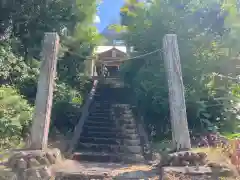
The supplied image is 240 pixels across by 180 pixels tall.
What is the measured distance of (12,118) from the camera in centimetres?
630

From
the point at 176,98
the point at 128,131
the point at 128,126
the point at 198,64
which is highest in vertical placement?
the point at 198,64

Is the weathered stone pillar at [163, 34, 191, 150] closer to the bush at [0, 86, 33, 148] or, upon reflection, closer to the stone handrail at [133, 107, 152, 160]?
the stone handrail at [133, 107, 152, 160]

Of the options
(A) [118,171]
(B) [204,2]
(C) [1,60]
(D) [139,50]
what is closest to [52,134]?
(C) [1,60]

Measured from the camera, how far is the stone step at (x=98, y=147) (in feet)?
22.3

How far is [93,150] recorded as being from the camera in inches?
270

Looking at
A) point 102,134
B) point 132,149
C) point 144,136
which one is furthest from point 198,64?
point 102,134

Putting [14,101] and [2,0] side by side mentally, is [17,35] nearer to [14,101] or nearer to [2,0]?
[2,0]

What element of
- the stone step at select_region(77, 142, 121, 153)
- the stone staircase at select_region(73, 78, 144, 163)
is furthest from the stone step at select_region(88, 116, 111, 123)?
the stone step at select_region(77, 142, 121, 153)

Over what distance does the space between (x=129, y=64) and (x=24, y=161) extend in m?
6.75

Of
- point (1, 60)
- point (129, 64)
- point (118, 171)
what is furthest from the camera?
point (129, 64)

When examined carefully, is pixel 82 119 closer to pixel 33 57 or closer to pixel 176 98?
pixel 33 57

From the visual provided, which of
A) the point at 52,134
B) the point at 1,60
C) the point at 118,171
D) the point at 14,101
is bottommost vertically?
the point at 118,171

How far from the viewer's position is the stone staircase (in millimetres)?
6277

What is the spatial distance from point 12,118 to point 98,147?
2.12m
